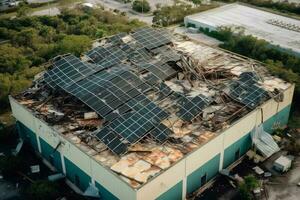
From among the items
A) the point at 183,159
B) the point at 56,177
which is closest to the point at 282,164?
the point at 183,159

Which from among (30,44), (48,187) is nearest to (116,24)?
(30,44)

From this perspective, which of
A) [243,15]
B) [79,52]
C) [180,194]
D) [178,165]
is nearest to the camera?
[178,165]

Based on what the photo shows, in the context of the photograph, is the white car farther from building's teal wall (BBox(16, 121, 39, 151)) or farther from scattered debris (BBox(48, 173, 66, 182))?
scattered debris (BBox(48, 173, 66, 182))

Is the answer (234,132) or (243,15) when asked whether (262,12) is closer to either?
(243,15)

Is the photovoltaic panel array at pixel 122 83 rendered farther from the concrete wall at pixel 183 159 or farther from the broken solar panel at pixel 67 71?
the concrete wall at pixel 183 159

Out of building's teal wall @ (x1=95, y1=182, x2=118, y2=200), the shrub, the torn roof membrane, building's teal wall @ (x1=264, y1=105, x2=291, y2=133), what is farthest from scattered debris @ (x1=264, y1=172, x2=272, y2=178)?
the shrub

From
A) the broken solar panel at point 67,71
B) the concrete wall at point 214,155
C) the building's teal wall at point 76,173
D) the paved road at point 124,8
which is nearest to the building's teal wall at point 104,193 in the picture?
the building's teal wall at point 76,173

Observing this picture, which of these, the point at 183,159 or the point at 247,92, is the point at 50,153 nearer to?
the point at 183,159
